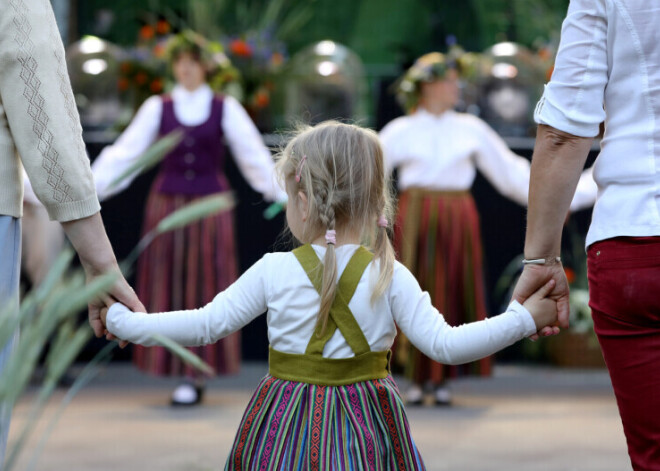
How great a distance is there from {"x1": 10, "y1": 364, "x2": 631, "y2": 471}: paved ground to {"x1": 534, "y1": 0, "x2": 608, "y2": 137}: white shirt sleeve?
1.87 metres

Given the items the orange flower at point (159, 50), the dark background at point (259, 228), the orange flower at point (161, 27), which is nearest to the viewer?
the dark background at point (259, 228)

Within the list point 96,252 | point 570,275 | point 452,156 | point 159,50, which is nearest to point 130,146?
point 452,156

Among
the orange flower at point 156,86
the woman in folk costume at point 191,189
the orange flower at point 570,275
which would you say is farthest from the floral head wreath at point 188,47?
the orange flower at point 570,275

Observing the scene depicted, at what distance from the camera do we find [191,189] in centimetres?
501

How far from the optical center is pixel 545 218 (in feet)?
6.41

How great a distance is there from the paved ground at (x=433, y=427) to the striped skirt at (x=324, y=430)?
4.36ft

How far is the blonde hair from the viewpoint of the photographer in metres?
2.10

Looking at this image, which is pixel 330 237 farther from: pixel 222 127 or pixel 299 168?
pixel 222 127

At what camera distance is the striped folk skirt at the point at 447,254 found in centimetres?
518

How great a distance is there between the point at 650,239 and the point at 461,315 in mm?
3445

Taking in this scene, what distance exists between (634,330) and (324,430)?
0.58 m

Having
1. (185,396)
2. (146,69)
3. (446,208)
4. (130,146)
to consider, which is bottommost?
(185,396)

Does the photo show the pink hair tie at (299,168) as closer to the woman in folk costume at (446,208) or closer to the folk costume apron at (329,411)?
the folk costume apron at (329,411)

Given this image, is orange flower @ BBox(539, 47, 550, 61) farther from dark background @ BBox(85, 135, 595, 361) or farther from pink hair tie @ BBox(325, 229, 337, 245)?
pink hair tie @ BBox(325, 229, 337, 245)
